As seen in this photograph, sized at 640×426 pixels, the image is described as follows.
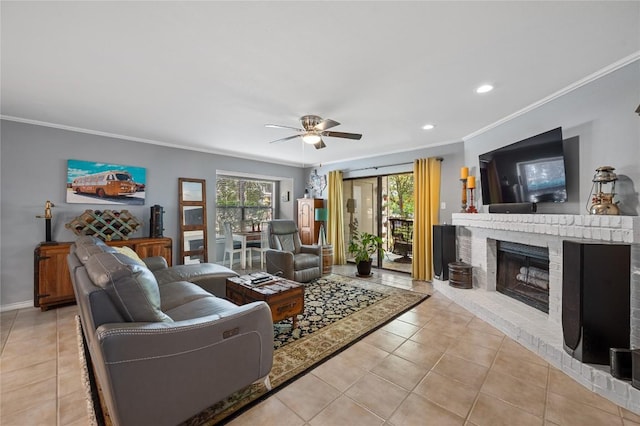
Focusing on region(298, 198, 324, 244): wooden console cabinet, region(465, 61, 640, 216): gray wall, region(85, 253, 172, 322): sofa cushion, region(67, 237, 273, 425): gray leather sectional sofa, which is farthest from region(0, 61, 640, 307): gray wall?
region(85, 253, 172, 322): sofa cushion

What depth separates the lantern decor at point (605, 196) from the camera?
202 centimetres

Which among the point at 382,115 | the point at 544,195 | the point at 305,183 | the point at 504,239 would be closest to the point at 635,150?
the point at 544,195

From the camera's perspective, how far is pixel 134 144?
420cm

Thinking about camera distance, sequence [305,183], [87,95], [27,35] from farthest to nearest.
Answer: [305,183], [87,95], [27,35]

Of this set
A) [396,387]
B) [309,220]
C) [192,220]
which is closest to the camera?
[396,387]

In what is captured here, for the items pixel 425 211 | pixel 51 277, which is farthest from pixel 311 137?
pixel 51 277

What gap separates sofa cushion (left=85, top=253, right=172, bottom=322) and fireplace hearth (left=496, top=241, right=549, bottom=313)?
3.54 metres

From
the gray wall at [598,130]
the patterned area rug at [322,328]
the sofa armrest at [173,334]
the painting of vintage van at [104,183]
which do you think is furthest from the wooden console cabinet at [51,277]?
the gray wall at [598,130]

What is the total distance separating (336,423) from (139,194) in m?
4.31

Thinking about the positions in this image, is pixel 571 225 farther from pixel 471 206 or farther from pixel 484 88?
pixel 471 206

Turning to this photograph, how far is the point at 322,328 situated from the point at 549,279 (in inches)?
90.7

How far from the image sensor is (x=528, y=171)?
2.81 metres

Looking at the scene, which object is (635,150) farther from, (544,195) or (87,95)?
(87,95)

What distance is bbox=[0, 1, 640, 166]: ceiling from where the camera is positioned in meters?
1.55
